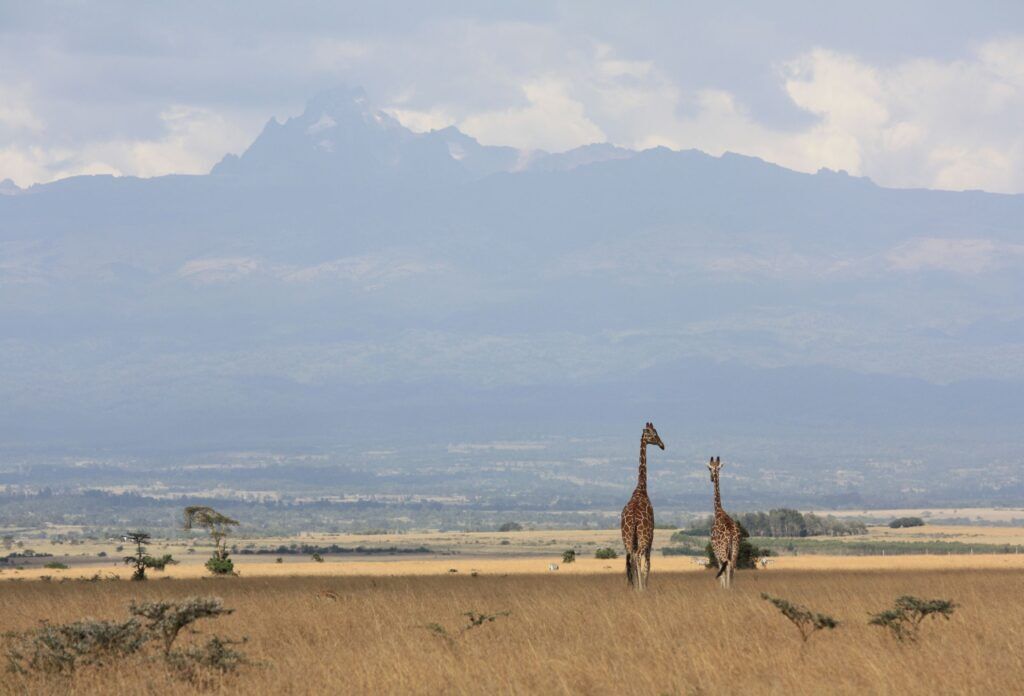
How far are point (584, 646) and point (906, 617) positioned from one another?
15.8 ft

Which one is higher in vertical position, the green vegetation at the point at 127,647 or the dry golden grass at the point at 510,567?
the dry golden grass at the point at 510,567

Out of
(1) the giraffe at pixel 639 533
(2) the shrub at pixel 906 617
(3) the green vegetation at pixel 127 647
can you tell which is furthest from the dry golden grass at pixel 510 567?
(3) the green vegetation at pixel 127 647

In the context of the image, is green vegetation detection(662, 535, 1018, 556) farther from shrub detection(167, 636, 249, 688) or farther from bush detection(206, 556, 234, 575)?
shrub detection(167, 636, 249, 688)

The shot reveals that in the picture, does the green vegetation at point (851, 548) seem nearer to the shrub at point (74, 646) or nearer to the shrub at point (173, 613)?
the shrub at point (173, 613)

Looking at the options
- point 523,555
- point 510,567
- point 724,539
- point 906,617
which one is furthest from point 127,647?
point 523,555

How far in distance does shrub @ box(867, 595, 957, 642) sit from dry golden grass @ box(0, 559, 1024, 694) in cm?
26

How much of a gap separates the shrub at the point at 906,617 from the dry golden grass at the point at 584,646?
0.26 m

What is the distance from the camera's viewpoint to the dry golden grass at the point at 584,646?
61.2ft

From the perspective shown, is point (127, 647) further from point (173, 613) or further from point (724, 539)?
point (724, 539)

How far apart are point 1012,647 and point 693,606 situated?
291 inches

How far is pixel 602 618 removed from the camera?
25578 mm

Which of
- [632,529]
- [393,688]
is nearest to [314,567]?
[632,529]

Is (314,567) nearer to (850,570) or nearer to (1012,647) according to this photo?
(850,570)

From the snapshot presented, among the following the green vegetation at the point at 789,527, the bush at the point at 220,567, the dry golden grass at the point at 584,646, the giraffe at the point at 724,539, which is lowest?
the dry golden grass at the point at 584,646
